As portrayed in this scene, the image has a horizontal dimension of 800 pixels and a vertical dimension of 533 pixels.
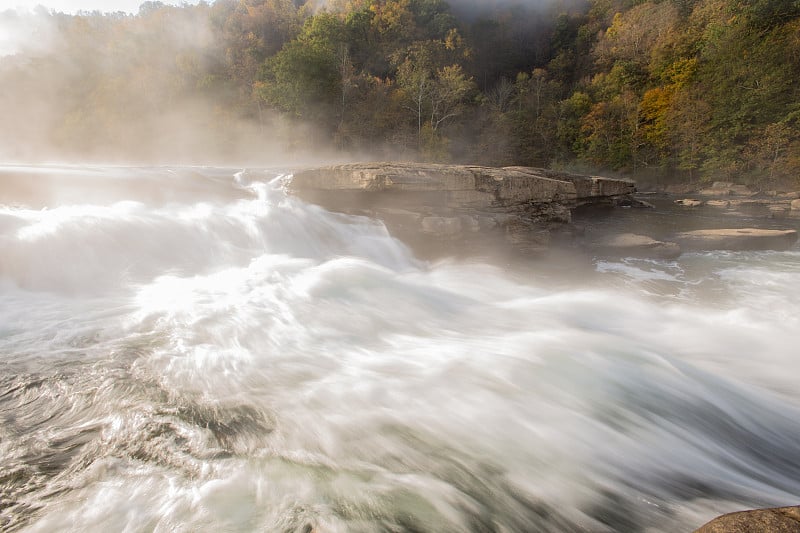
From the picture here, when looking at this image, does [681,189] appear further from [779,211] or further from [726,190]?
[779,211]

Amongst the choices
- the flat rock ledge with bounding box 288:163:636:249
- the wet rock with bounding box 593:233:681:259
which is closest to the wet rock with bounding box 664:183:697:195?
the wet rock with bounding box 593:233:681:259

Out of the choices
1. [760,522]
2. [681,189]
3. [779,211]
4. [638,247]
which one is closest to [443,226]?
[638,247]

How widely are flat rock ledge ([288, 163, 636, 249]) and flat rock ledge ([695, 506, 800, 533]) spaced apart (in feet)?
22.0

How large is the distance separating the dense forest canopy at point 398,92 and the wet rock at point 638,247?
1938 centimetres

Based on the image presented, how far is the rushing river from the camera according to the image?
1834mm

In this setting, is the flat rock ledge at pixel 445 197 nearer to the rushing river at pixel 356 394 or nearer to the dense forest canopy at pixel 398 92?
the rushing river at pixel 356 394

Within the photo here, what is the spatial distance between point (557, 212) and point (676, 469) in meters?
7.22

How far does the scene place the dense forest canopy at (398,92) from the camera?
2261 cm

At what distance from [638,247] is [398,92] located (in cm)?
2577

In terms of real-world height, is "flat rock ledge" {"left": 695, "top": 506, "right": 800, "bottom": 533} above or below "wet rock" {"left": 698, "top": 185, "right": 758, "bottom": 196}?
below

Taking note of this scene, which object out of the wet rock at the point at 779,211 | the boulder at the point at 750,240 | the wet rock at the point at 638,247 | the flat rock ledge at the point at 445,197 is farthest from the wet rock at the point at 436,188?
the wet rock at the point at 779,211

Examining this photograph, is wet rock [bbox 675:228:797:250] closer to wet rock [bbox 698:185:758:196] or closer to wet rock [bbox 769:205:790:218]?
wet rock [bbox 769:205:790:218]

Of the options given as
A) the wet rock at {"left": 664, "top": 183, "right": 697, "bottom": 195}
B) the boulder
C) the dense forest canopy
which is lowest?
the boulder

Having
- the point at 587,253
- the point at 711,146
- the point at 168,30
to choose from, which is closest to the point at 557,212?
the point at 587,253
